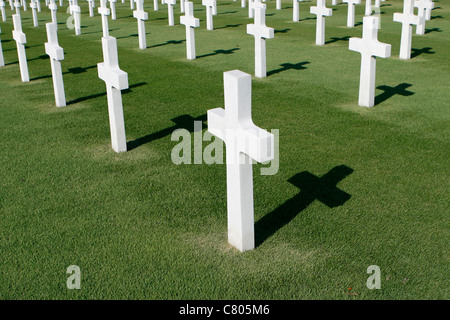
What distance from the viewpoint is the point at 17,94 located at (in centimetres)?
938

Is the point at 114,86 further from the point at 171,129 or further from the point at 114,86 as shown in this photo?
the point at 171,129

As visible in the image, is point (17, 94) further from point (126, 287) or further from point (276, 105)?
point (126, 287)

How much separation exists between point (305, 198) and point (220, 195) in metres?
0.85

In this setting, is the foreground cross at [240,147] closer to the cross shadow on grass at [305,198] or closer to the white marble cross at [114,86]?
the cross shadow on grass at [305,198]

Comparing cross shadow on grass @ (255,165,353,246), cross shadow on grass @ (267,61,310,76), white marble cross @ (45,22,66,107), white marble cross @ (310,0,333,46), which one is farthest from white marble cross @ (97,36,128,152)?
white marble cross @ (310,0,333,46)

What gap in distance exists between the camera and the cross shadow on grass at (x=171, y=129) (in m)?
6.60

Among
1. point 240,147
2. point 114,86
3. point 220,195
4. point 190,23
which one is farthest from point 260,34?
point 240,147

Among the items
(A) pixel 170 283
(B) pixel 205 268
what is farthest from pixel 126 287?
(B) pixel 205 268

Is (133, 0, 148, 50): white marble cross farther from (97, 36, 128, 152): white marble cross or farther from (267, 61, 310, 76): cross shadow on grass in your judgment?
(97, 36, 128, 152): white marble cross

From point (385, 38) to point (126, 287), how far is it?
39.8ft

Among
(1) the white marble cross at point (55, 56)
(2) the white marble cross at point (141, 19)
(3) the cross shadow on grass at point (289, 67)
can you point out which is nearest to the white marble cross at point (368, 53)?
(3) the cross shadow on grass at point (289, 67)

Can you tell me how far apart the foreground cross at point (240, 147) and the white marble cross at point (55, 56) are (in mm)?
4654

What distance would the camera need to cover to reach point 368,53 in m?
7.61

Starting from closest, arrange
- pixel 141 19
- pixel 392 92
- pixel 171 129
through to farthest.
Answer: pixel 171 129, pixel 392 92, pixel 141 19
